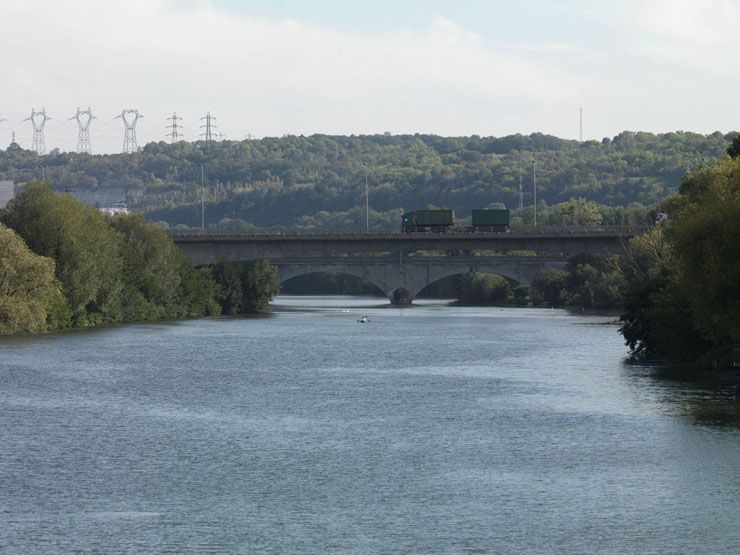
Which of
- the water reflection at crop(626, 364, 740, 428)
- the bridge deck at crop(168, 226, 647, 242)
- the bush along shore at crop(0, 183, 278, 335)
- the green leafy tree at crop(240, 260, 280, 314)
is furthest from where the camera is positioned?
the green leafy tree at crop(240, 260, 280, 314)

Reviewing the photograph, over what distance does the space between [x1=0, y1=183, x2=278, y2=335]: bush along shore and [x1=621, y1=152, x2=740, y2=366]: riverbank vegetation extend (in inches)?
1910

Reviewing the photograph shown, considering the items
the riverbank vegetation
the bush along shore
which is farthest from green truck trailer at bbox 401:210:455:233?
the riverbank vegetation

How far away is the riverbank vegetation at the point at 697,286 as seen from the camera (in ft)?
210

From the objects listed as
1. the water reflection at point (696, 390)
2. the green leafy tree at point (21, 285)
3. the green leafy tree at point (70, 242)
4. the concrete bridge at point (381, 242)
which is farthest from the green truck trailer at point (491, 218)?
the water reflection at point (696, 390)

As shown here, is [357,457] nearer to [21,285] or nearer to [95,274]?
[21,285]

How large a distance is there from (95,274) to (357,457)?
73.7m

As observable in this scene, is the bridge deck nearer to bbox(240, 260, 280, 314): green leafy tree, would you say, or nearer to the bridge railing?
the bridge railing

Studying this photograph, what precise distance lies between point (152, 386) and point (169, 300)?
69980 mm

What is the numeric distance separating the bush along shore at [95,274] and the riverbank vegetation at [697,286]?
159 ft

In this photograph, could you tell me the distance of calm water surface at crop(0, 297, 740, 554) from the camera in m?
40.0

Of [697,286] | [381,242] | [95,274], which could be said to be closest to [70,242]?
[95,274]

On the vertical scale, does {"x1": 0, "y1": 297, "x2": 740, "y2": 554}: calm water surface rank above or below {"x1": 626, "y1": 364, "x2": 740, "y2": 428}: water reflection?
below

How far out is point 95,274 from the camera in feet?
397

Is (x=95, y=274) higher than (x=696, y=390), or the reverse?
(x=95, y=274)
